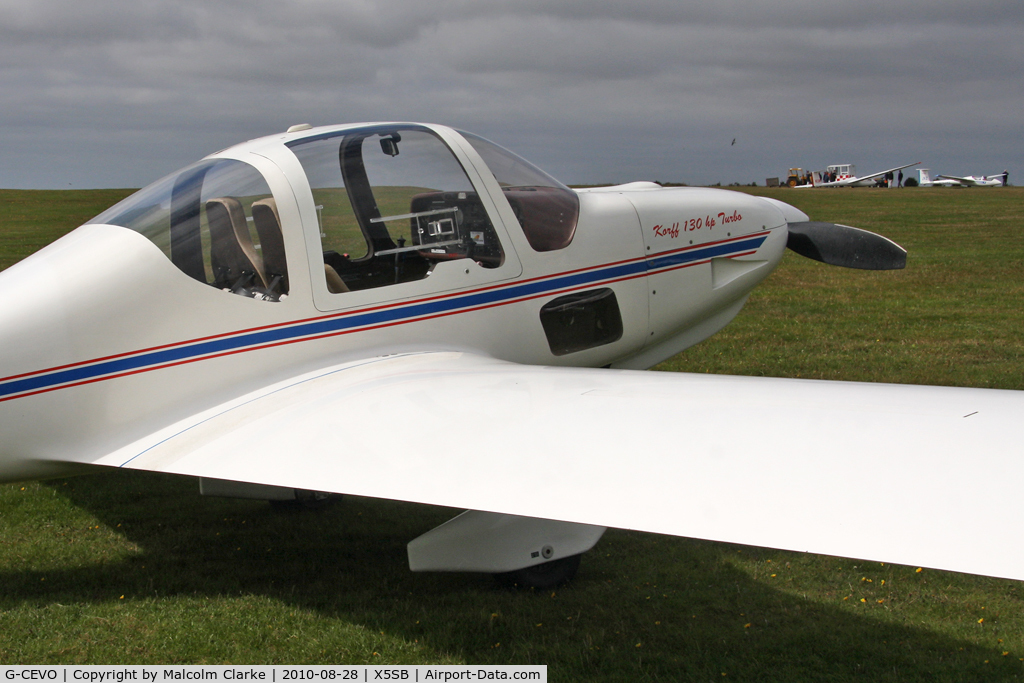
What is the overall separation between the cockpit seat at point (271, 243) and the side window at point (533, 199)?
144 centimetres

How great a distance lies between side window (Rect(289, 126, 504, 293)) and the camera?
471cm

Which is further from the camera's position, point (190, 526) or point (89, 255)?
point (190, 526)

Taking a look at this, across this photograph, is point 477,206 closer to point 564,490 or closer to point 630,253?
point 630,253

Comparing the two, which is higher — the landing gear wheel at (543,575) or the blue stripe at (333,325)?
the blue stripe at (333,325)

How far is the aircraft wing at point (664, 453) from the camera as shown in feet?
8.18

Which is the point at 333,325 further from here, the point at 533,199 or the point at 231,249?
the point at 533,199

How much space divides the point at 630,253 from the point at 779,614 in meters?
2.55

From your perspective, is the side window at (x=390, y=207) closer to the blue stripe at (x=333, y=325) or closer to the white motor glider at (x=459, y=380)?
the white motor glider at (x=459, y=380)

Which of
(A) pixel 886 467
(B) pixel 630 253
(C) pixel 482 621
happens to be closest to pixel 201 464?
(C) pixel 482 621

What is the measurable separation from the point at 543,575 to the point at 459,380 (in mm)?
1208

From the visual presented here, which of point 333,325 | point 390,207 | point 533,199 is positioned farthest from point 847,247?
point 333,325

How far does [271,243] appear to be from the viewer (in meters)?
4.48

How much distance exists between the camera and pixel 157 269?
4.21 meters

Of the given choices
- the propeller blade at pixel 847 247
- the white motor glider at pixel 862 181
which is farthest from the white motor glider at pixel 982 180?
the propeller blade at pixel 847 247
